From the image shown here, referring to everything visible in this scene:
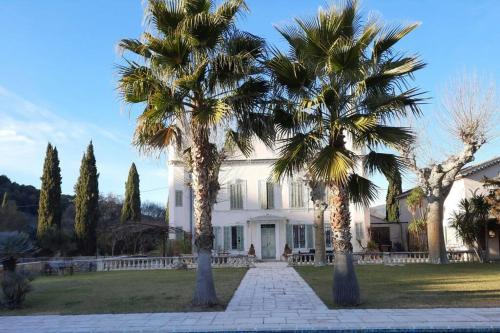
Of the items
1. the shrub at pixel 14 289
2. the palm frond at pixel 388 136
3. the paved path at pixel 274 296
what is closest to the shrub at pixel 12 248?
the shrub at pixel 14 289

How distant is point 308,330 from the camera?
806 centimetres

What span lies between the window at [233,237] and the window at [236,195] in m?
1.37

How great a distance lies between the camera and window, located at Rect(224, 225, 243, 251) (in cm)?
3145

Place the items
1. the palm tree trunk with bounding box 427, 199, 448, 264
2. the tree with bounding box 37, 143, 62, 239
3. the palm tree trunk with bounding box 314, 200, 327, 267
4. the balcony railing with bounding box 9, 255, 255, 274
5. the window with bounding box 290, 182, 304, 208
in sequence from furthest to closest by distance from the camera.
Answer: the window with bounding box 290, 182, 304, 208 < the tree with bounding box 37, 143, 62, 239 < the balcony railing with bounding box 9, 255, 255, 274 < the palm tree trunk with bounding box 314, 200, 327, 267 < the palm tree trunk with bounding box 427, 199, 448, 264

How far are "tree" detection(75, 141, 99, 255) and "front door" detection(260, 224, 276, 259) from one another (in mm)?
10627

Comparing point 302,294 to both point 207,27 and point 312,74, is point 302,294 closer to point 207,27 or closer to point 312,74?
point 312,74

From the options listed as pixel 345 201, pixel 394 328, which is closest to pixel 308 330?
pixel 394 328

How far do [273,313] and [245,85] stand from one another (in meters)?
4.99

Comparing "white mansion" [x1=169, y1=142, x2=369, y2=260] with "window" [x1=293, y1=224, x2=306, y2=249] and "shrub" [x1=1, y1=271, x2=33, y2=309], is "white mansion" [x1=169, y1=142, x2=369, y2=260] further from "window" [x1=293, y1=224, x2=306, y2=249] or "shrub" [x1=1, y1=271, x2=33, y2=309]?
"shrub" [x1=1, y1=271, x2=33, y2=309]

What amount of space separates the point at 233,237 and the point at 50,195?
461 inches

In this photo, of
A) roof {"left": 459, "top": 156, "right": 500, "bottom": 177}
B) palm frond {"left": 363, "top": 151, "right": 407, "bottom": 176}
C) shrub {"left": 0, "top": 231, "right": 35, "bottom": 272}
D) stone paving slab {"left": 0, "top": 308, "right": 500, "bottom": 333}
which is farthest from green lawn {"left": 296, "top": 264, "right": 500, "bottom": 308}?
roof {"left": 459, "top": 156, "right": 500, "bottom": 177}

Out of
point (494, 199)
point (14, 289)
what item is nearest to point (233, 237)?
point (494, 199)

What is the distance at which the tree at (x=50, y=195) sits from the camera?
98.3ft

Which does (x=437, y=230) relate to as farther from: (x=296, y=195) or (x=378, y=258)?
(x=296, y=195)
